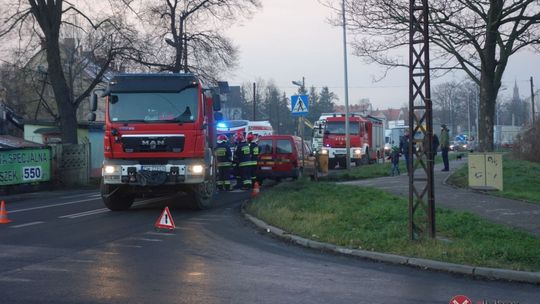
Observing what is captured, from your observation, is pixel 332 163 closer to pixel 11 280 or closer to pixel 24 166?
pixel 24 166

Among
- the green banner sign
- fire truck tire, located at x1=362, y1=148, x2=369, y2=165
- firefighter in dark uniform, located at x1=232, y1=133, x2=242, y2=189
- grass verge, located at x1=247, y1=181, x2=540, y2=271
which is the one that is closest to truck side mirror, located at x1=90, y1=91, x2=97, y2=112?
grass verge, located at x1=247, y1=181, x2=540, y2=271

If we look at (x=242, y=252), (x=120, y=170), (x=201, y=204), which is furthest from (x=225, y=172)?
(x=242, y=252)

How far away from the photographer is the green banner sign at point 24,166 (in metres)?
21.3

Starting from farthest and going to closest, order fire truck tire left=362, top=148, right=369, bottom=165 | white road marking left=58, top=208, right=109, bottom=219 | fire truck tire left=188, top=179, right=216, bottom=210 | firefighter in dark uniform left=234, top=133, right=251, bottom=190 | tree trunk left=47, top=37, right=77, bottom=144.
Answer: fire truck tire left=362, top=148, right=369, bottom=165 < tree trunk left=47, top=37, right=77, bottom=144 < firefighter in dark uniform left=234, top=133, right=251, bottom=190 < fire truck tire left=188, top=179, right=216, bottom=210 < white road marking left=58, top=208, right=109, bottom=219

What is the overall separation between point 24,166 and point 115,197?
8.88 m

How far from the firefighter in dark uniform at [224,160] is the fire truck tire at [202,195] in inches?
140

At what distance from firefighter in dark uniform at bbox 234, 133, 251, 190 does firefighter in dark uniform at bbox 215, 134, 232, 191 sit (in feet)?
1.09

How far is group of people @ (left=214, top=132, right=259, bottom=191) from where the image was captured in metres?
19.8

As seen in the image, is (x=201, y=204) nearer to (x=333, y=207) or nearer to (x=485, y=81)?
(x=333, y=207)

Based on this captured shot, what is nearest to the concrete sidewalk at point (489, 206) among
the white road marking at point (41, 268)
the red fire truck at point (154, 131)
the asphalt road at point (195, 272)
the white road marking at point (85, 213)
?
the asphalt road at point (195, 272)

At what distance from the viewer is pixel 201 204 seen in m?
15.5

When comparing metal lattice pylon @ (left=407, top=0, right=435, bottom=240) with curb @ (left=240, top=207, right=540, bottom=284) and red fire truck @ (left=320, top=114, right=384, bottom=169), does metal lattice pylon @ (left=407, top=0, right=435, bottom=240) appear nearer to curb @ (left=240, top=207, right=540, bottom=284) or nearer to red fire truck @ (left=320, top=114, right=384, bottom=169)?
curb @ (left=240, top=207, right=540, bottom=284)

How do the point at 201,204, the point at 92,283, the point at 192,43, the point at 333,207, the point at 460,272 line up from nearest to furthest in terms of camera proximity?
the point at 92,283, the point at 460,272, the point at 333,207, the point at 201,204, the point at 192,43

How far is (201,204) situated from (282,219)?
377 centimetres
